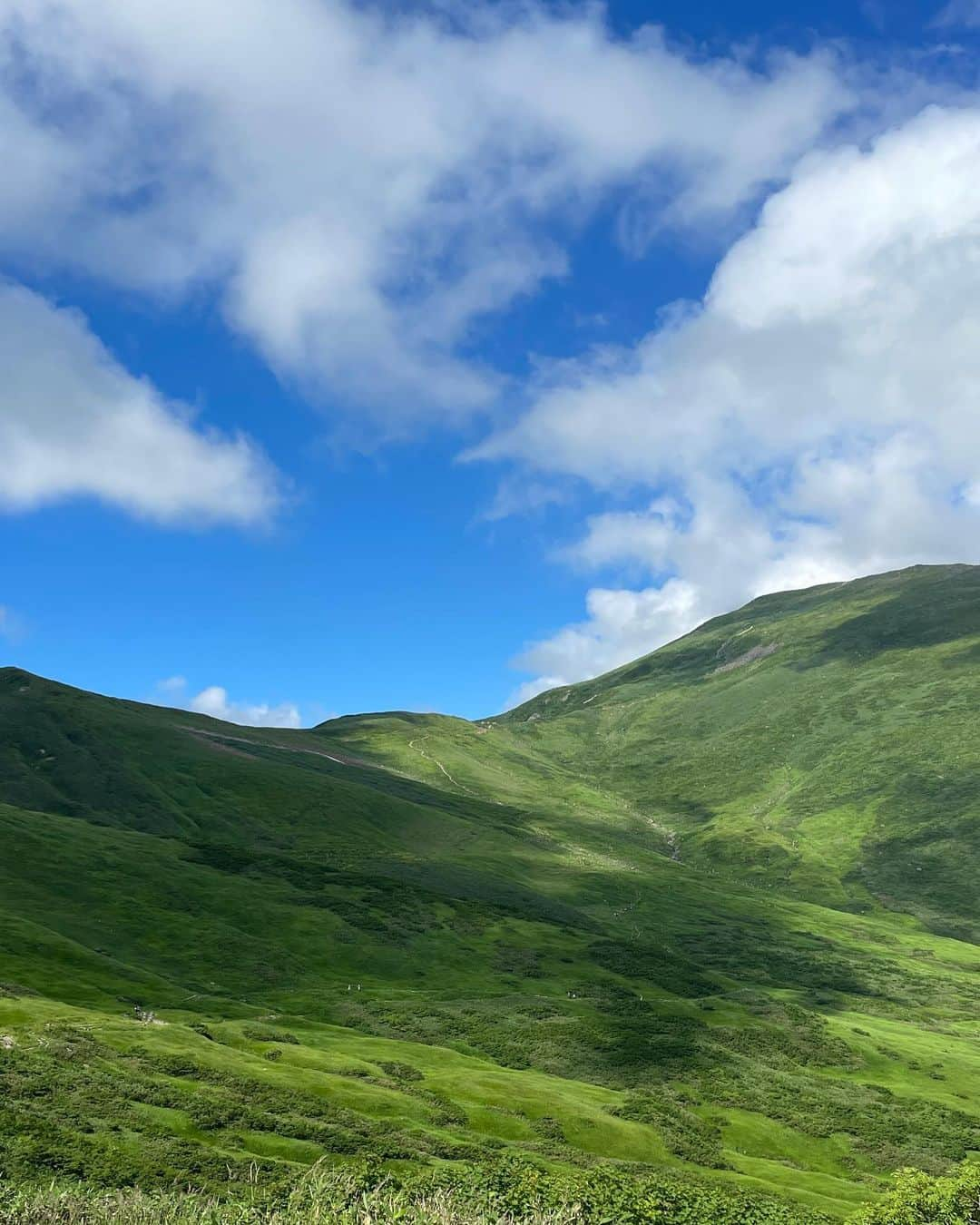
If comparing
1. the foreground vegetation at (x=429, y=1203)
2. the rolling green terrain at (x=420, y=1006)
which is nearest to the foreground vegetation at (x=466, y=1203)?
the foreground vegetation at (x=429, y=1203)

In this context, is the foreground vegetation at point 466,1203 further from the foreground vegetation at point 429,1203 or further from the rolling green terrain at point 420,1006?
the rolling green terrain at point 420,1006

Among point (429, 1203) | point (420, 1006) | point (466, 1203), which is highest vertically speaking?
point (429, 1203)

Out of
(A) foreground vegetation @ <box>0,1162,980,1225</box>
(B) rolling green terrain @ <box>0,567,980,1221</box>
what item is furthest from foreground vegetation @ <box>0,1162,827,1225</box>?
(B) rolling green terrain @ <box>0,567,980,1221</box>

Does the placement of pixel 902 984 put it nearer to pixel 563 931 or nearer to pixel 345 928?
pixel 563 931

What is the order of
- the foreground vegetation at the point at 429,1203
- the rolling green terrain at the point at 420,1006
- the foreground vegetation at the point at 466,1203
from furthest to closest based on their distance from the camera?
the rolling green terrain at the point at 420,1006 < the foreground vegetation at the point at 466,1203 < the foreground vegetation at the point at 429,1203

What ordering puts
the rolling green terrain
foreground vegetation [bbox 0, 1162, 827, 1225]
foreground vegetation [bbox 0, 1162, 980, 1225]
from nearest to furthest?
foreground vegetation [bbox 0, 1162, 827, 1225]
foreground vegetation [bbox 0, 1162, 980, 1225]
the rolling green terrain

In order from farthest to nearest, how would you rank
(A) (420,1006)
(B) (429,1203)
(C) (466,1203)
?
(A) (420,1006) < (C) (466,1203) < (B) (429,1203)

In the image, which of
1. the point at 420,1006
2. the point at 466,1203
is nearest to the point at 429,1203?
the point at 466,1203

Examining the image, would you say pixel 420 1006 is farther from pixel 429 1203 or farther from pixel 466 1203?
pixel 429 1203

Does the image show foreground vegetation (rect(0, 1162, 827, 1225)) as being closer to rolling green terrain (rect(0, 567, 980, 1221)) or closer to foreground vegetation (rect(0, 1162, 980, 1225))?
foreground vegetation (rect(0, 1162, 980, 1225))

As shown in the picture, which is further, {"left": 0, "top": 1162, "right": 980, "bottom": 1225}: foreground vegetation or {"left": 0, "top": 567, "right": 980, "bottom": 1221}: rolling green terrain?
{"left": 0, "top": 567, "right": 980, "bottom": 1221}: rolling green terrain

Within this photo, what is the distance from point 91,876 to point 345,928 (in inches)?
1319

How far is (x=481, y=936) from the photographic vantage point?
408 feet

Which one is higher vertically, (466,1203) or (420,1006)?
(466,1203)
